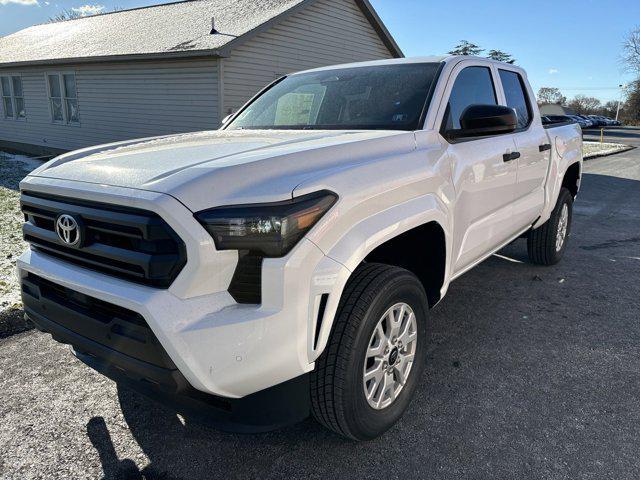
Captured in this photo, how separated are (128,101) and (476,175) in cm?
1253

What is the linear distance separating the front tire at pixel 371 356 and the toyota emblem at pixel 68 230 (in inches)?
45.5

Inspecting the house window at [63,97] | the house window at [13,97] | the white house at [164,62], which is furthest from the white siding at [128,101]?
the house window at [13,97]

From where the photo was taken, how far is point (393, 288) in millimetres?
2393

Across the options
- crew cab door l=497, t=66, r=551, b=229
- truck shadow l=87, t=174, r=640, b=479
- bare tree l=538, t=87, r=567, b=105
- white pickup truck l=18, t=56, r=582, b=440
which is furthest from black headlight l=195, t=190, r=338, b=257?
bare tree l=538, t=87, r=567, b=105

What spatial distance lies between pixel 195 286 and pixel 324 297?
50 centimetres

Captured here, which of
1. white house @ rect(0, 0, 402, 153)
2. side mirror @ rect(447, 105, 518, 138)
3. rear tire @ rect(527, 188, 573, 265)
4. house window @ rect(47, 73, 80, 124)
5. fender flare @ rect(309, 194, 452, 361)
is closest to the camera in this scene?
fender flare @ rect(309, 194, 452, 361)

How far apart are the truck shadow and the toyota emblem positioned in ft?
3.32

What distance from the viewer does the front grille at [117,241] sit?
6.20 ft

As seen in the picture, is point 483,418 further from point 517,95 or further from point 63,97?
point 63,97

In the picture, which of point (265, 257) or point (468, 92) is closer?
point (265, 257)

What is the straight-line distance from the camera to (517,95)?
454cm

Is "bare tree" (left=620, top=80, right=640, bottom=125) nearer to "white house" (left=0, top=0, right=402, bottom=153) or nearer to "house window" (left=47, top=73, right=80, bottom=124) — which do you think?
"white house" (left=0, top=0, right=402, bottom=153)

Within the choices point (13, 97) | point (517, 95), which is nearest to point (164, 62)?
point (13, 97)

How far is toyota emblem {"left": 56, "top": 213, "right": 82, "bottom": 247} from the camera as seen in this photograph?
7.11 feet
